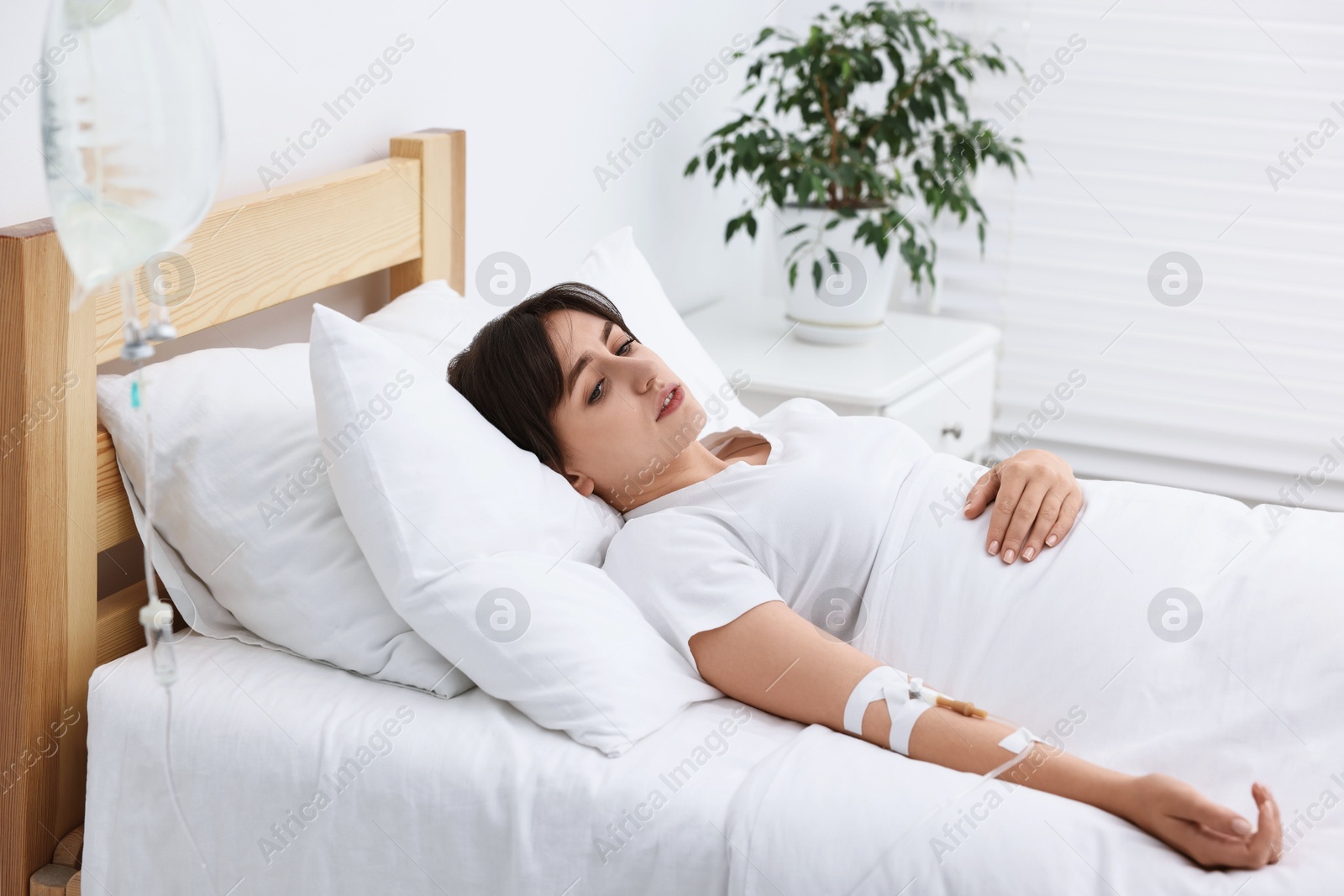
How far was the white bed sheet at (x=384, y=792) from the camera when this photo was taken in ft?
3.05

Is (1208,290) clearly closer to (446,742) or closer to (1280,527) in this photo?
(1280,527)

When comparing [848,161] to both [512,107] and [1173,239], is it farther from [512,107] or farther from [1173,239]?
[1173,239]

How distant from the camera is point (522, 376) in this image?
1209 mm

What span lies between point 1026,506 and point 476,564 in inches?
21.4

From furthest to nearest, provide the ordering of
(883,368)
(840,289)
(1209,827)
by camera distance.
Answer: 1. (840,289)
2. (883,368)
3. (1209,827)

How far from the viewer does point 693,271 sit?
2.51 meters

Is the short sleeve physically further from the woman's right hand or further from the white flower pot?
the white flower pot

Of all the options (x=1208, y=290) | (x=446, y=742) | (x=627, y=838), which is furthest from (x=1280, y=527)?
(x=1208, y=290)

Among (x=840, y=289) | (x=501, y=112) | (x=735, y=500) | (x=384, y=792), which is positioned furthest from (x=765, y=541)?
(x=840, y=289)

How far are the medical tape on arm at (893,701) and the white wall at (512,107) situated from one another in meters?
0.81

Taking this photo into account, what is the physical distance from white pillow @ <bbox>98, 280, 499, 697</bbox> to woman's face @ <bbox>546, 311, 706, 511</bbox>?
253 millimetres

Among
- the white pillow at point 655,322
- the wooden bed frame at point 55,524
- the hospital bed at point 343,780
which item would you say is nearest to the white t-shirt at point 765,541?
the hospital bed at point 343,780

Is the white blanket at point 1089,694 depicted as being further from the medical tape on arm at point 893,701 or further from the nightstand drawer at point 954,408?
the nightstand drawer at point 954,408

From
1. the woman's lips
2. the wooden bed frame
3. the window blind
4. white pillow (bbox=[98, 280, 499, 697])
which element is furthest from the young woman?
the window blind
